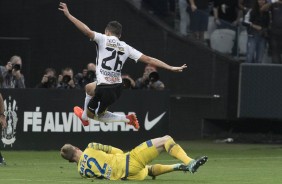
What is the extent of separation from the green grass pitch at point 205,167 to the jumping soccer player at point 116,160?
0.63 feet

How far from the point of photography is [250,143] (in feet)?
99.8

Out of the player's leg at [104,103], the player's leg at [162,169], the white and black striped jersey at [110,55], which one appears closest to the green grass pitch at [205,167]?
the player's leg at [162,169]

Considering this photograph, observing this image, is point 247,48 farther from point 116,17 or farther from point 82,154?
point 82,154

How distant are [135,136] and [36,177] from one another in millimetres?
9015

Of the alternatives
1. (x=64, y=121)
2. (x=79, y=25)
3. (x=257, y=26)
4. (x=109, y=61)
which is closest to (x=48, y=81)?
(x=64, y=121)

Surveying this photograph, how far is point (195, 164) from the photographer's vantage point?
16359 mm

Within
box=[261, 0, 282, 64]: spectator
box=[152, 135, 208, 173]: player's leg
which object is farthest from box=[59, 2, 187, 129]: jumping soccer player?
box=[261, 0, 282, 64]: spectator

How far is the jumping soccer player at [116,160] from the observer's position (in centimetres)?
1647

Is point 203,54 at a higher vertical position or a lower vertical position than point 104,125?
higher

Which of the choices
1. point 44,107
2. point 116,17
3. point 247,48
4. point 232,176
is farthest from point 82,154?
point 116,17

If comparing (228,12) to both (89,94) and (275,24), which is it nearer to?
(275,24)

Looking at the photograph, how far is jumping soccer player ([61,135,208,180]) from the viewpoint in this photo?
1647 centimetres

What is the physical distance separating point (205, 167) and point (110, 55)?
3669mm

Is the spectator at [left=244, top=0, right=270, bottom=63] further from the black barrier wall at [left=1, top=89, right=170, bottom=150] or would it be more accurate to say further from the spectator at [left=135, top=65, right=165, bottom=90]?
the black barrier wall at [left=1, top=89, right=170, bottom=150]
